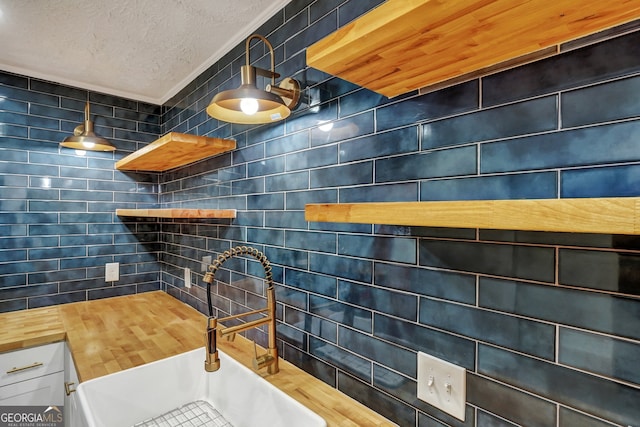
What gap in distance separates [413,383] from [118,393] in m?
0.99

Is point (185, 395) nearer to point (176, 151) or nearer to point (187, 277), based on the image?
point (187, 277)

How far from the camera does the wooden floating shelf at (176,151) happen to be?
147cm

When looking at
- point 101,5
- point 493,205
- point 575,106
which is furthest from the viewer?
point 101,5

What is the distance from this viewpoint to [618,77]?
55 cm

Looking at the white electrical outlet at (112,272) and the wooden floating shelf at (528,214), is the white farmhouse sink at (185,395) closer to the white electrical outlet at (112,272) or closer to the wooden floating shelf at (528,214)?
the wooden floating shelf at (528,214)

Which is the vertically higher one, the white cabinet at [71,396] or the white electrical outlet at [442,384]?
the white electrical outlet at [442,384]

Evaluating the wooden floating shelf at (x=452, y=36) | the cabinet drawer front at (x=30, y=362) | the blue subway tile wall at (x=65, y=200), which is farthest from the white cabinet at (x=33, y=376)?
the wooden floating shelf at (x=452, y=36)

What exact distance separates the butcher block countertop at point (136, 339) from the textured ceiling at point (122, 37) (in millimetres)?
1346

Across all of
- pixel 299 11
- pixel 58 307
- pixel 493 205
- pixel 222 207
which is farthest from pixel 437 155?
pixel 58 307

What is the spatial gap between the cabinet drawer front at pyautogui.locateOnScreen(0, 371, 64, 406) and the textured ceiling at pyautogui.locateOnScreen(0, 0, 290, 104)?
1.57 meters

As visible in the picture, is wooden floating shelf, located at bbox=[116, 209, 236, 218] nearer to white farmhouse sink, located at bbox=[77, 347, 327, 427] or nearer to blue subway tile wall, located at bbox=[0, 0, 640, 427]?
blue subway tile wall, located at bbox=[0, 0, 640, 427]

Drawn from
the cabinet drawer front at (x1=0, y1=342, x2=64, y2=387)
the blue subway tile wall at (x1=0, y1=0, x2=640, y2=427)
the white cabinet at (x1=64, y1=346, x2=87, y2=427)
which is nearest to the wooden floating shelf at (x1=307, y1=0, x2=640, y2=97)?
the blue subway tile wall at (x1=0, y1=0, x2=640, y2=427)

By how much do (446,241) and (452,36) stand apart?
423mm

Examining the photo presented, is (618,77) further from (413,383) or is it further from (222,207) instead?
(222,207)
